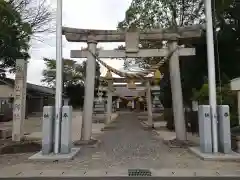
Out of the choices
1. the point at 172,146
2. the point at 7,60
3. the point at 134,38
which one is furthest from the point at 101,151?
the point at 7,60

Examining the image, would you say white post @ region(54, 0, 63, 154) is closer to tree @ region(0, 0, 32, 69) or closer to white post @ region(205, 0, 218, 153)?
white post @ region(205, 0, 218, 153)

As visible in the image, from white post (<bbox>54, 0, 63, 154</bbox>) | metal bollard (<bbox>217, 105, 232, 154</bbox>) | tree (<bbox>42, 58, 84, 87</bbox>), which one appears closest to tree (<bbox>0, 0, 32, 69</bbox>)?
white post (<bbox>54, 0, 63, 154</bbox>)

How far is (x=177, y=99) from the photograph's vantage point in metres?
12.6

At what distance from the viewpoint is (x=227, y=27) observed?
23609mm

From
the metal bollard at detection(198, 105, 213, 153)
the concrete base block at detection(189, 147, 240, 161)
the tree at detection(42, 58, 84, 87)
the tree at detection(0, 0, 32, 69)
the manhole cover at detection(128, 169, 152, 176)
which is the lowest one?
the manhole cover at detection(128, 169, 152, 176)

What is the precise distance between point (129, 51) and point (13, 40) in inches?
461

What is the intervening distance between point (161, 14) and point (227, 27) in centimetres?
632

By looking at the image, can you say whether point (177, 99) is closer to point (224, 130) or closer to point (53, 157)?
point (224, 130)

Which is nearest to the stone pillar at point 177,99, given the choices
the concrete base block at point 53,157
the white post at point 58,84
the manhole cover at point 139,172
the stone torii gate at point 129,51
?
the stone torii gate at point 129,51

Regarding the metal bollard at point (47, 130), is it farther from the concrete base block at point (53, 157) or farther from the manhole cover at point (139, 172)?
the manhole cover at point (139, 172)

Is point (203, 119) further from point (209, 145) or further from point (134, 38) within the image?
point (134, 38)

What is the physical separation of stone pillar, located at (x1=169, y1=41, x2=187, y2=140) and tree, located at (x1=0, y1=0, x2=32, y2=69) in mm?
8204

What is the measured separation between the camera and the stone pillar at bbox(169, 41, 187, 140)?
12484mm

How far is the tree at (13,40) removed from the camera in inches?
676
